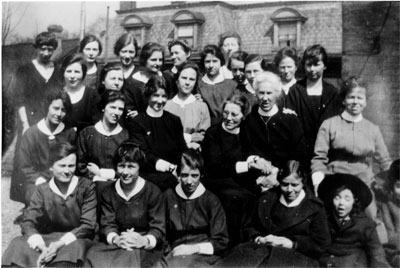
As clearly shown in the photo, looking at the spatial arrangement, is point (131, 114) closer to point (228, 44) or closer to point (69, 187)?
point (69, 187)

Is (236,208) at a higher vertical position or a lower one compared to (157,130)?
lower

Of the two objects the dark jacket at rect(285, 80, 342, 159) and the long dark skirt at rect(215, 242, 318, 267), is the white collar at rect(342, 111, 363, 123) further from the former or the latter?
the long dark skirt at rect(215, 242, 318, 267)

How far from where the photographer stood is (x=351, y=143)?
2.91 meters

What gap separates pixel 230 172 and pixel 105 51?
1.46m

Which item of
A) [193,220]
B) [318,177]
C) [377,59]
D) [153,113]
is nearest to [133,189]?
[193,220]

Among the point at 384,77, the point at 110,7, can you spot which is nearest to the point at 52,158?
the point at 110,7

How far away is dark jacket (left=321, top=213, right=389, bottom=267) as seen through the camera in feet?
8.82

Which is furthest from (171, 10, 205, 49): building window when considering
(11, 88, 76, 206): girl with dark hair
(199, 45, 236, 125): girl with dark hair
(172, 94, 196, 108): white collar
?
(11, 88, 76, 206): girl with dark hair

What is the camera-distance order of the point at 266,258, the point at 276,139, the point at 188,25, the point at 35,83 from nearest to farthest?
1. the point at 266,258
2. the point at 276,139
3. the point at 35,83
4. the point at 188,25

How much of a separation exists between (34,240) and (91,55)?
136 cm

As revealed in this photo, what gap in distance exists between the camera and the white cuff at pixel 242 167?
2.88 metres

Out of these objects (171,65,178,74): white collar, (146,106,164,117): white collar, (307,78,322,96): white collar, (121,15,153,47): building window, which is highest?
(121,15,153,47): building window

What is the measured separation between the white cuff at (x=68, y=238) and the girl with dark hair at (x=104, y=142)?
15.3 inches

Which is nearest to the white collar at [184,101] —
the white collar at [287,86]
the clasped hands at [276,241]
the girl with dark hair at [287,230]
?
the white collar at [287,86]
